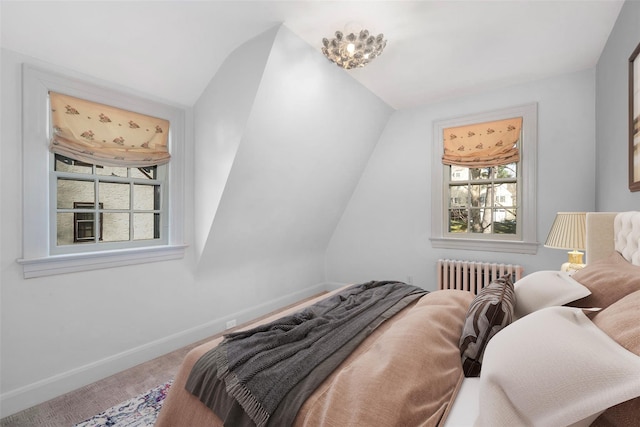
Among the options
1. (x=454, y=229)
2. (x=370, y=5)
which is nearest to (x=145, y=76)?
(x=370, y=5)

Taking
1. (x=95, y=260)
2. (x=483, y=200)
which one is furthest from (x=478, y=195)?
(x=95, y=260)

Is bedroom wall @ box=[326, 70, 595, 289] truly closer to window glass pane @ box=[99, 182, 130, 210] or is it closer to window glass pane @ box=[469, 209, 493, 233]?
window glass pane @ box=[469, 209, 493, 233]

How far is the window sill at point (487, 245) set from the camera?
3.27 meters

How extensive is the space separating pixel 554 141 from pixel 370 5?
246 cm

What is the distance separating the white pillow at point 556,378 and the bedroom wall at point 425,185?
2903 mm

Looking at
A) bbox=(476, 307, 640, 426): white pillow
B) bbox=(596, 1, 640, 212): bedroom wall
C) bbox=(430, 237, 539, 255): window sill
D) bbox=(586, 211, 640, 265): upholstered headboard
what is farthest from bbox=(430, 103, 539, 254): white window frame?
bbox=(476, 307, 640, 426): white pillow

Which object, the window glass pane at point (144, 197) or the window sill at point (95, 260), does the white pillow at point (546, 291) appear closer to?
the window sill at point (95, 260)

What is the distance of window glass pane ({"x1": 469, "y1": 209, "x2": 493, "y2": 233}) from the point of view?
3.59 m

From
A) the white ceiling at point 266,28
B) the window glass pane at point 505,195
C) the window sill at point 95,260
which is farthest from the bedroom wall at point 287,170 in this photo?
the window glass pane at point 505,195

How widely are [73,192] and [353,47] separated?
2.34m

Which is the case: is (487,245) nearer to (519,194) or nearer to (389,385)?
(519,194)

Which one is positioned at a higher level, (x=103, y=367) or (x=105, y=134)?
(x=105, y=134)

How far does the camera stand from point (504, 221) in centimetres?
349

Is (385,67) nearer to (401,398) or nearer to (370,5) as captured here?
(370,5)
